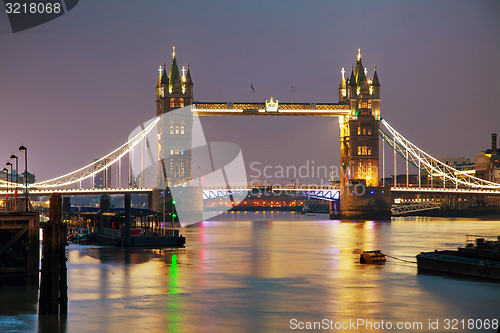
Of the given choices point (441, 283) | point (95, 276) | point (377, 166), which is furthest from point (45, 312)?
point (377, 166)

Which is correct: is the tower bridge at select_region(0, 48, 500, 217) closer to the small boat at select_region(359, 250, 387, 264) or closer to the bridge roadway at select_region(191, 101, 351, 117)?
the bridge roadway at select_region(191, 101, 351, 117)

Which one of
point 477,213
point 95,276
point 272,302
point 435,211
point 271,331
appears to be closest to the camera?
point 271,331

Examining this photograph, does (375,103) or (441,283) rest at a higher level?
(375,103)

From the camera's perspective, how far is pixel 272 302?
3388 centimetres

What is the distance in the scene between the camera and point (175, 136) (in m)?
132

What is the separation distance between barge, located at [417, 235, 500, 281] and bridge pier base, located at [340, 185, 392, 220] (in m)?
83.5

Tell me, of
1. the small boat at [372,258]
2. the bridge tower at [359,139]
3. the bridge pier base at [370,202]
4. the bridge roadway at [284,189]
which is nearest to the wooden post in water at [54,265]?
the small boat at [372,258]

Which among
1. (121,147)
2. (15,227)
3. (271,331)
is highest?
(121,147)

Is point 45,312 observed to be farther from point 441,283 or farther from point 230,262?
point 230,262

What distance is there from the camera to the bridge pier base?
425ft

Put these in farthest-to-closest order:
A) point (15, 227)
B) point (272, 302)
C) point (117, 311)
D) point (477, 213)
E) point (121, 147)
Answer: point (477, 213), point (121, 147), point (15, 227), point (272, 302), point (117, 311)

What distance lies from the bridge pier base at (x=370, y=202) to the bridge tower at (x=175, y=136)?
1082 inches

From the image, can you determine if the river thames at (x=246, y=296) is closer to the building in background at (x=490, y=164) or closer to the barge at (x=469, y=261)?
the barge at (x=469, y=261)

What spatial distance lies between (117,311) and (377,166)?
111 metres
